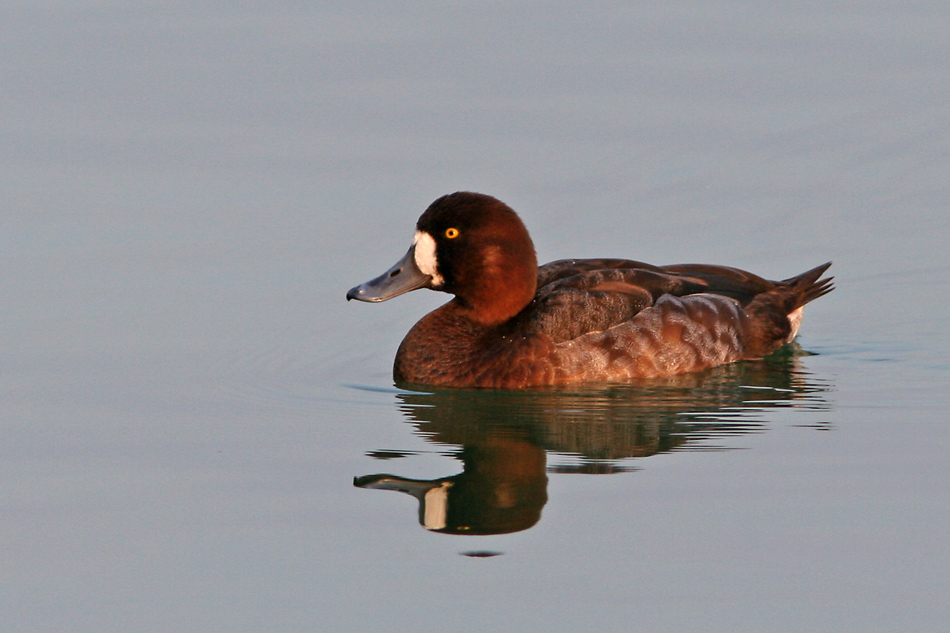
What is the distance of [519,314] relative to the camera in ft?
30.6

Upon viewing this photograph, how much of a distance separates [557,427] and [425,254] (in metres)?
1.73

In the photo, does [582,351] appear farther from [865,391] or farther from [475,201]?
[865,391]

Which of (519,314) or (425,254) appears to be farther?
(519,314)

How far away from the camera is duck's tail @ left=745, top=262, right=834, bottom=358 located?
10047 mm

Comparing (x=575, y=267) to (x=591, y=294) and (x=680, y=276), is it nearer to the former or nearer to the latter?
(x=591, y=294)

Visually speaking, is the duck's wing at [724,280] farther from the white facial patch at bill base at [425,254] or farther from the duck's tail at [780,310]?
the white facial patch at bill base at [425,254]

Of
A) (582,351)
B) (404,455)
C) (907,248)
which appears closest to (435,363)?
(582,351)

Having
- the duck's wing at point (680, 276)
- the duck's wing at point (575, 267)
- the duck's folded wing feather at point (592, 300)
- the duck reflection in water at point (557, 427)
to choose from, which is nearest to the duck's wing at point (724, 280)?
the duck's wing at point (680, 276)

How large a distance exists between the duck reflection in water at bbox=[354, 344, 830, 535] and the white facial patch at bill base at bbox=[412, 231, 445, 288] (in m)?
0.78

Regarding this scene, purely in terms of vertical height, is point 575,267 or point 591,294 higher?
point 575,267

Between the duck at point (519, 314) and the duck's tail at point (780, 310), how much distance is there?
46 cm

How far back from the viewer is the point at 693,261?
1150 centimetres

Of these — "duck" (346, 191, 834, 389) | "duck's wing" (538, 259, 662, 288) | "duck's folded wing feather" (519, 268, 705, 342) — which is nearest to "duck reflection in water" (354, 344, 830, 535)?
"duck" (346, 191, 834, 389)

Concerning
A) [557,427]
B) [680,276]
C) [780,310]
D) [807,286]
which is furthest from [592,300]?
[807,286]
